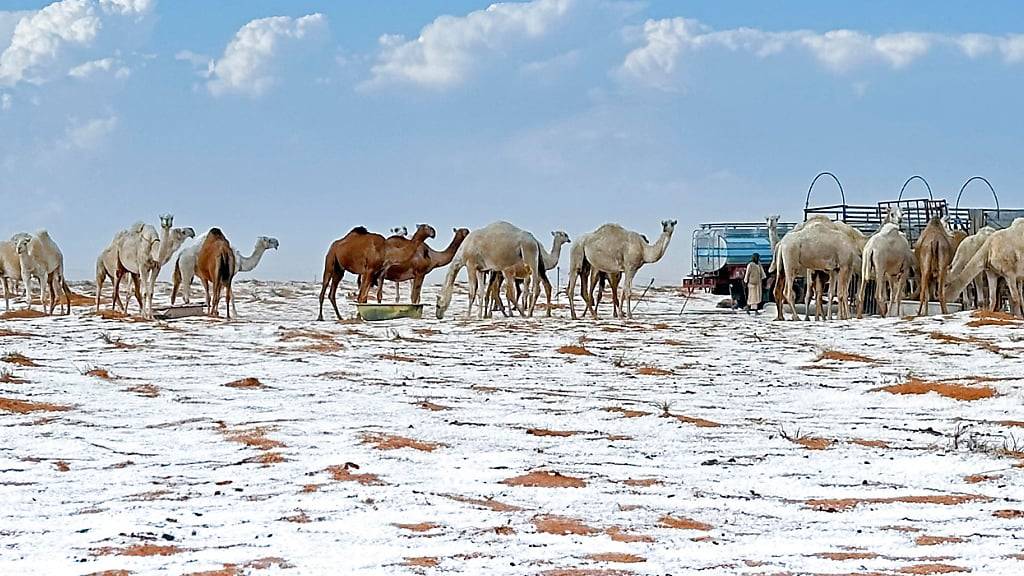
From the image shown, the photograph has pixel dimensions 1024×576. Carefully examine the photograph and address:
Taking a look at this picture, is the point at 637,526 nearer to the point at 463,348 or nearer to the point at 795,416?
the point at 795,416

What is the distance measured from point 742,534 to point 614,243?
21.4 metres

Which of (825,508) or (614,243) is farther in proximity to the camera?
(614,243)

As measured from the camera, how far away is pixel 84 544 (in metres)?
4.92

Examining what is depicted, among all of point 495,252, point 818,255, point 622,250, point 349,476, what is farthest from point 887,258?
point 349,476

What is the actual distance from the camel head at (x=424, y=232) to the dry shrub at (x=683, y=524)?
21.8 m

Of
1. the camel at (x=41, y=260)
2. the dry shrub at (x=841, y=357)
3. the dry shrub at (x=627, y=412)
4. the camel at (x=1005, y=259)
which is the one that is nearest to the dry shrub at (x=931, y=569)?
the dry shrub at (x=627, y=412)

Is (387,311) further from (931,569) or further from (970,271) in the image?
(931,569)

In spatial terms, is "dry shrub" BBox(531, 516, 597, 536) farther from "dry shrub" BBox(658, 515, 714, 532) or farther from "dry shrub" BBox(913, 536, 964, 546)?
"dry shrub" BBox(913, 536, 964, 546)

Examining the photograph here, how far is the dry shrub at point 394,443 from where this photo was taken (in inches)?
286

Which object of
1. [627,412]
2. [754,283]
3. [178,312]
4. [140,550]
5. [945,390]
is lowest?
[140,550]

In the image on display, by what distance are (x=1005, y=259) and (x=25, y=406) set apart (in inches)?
725

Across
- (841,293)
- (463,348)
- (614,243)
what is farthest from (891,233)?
(463,348)

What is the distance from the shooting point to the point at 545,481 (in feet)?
20.5

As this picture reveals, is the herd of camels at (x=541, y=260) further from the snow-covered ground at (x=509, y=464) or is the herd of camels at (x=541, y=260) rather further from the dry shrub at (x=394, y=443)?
the dry shrub at (x=394, y=443)
